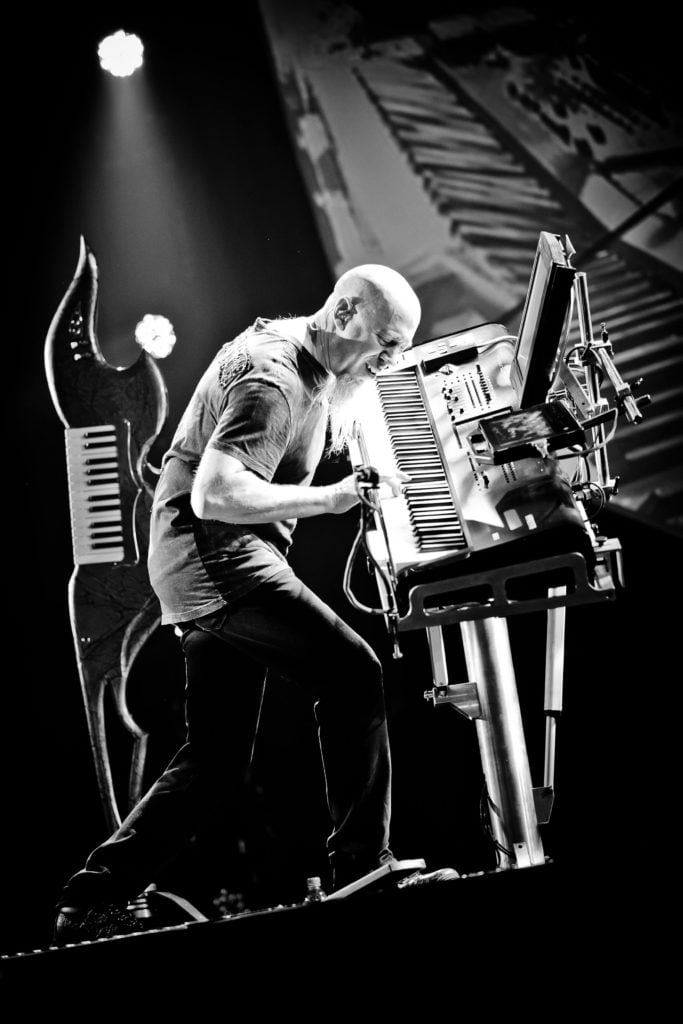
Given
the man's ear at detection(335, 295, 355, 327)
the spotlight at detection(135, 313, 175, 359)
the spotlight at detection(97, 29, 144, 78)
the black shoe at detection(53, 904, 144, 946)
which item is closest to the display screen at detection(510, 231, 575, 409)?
the man's ear at detection(335, 295, 355, 327)

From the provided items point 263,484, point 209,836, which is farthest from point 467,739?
point 263,484

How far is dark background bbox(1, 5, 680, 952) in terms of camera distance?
293cm

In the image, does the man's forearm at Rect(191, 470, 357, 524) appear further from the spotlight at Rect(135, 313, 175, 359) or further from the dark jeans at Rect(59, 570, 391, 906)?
the spotlight at Rect(135, 313, 175, 359)

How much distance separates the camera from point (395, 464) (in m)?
2.43

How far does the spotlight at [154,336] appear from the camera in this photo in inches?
126

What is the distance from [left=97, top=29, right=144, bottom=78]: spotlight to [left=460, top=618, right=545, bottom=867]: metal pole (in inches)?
105

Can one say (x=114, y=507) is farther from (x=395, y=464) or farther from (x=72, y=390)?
(x=395, y=464)

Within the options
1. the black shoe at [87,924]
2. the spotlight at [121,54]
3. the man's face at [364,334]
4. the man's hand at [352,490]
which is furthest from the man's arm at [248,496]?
the spotlight at [121,54]

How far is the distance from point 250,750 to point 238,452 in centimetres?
86

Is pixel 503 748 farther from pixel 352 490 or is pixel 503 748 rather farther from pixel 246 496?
pixel 246 496

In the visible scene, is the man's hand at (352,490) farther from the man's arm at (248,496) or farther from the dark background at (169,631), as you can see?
the dark background at (169,631)

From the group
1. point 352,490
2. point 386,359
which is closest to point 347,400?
point 386,359

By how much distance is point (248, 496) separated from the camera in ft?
7.21

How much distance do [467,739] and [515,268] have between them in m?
1.77
